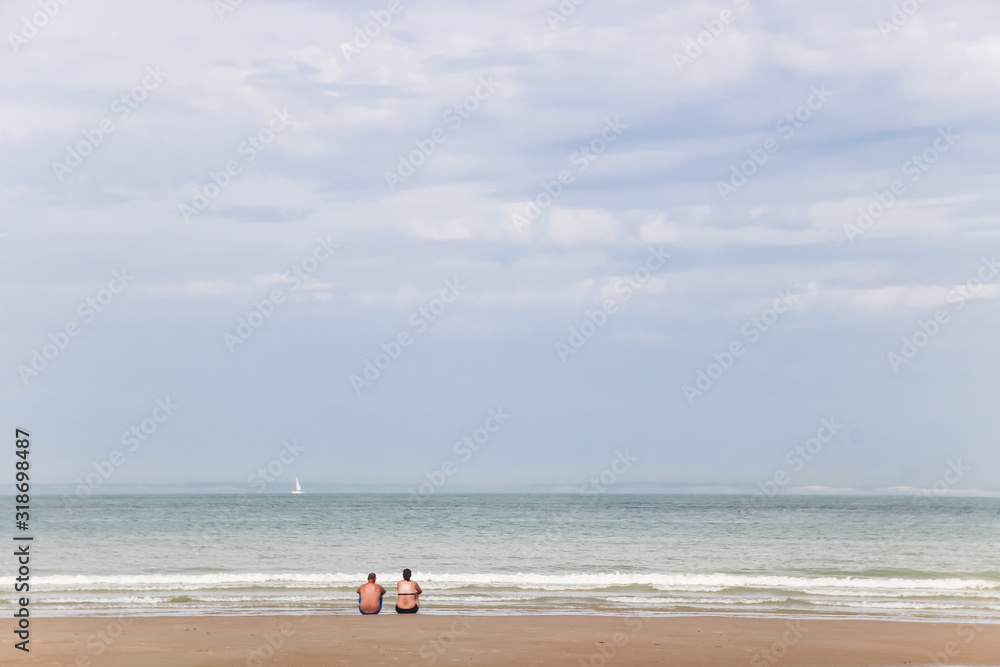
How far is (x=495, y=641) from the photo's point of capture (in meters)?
16.8

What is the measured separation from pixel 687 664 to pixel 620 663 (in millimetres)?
1083

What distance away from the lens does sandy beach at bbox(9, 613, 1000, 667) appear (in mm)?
15320

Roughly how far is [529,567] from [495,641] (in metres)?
15.6

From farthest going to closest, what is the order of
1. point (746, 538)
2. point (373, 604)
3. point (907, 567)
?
1. point (746, 538)
2. point (907, 567)
3. point (373, 604)

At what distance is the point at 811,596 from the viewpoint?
2459 cm

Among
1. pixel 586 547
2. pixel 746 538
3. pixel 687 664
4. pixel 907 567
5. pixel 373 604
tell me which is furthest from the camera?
pixel 746 538

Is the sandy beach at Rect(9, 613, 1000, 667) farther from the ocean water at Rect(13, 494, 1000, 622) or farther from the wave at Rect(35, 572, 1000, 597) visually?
the wave at Rect(35, 572, 1000, 597)

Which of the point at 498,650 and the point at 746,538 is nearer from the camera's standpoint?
the point at 498,650

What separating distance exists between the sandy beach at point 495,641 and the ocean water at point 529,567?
76.9 inches

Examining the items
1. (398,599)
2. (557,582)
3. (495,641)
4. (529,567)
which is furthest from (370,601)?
(529,567)

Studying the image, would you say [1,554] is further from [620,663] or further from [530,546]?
[620,663]

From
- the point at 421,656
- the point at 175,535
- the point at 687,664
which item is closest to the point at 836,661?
the point at 687,664

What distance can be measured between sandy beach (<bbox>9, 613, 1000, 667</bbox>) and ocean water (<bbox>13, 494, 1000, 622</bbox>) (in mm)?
1953

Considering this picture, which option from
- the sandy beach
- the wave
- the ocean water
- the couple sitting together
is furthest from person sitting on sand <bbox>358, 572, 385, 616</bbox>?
the wave
